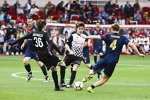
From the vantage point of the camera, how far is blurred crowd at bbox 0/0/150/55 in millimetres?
42781

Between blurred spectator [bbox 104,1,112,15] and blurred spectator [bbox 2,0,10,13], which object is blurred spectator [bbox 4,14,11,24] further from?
blurred spectator [bbox 104,1,112,15]

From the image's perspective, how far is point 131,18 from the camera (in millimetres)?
50000

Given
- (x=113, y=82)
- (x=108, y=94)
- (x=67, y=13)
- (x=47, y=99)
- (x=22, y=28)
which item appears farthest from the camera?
(x=67, y=13)

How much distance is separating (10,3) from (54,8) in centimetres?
398

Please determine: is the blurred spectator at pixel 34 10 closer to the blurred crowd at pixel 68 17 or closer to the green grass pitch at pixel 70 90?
the blurred crowd at pixel 68 17

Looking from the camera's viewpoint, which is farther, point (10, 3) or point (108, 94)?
point (10, 3)

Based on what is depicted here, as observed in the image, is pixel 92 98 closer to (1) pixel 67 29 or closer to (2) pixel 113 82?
(2) pixel 113 82

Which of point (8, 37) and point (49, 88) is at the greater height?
point (49, 88)

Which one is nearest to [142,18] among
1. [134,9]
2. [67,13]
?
[134,9]

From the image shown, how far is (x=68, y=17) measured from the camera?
4762 centimetres

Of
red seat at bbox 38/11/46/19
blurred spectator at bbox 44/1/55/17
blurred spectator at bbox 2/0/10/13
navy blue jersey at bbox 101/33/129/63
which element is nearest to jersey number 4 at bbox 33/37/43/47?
navy blue jersey at bbox 101/33/129/63

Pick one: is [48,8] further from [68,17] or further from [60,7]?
[68,17]

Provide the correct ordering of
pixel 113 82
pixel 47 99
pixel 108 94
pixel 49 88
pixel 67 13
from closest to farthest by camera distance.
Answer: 1. pixel 47 99
2. pixel 108 94
3. pixel 49 88
4. pixel 113 82
5. pixel 67 13

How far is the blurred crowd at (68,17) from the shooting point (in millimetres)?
42781
